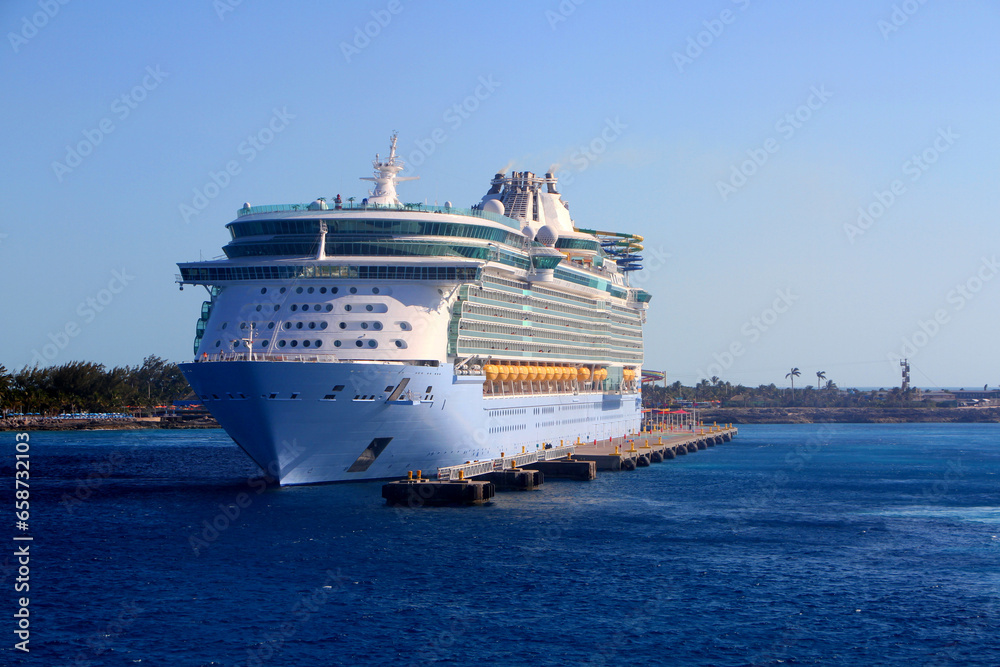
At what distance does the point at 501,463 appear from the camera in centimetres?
6238

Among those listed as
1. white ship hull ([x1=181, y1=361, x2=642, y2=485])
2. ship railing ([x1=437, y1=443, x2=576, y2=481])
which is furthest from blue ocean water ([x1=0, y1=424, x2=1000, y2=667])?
ship railing ([x1=437, y1=443, x2=576, y2=481])

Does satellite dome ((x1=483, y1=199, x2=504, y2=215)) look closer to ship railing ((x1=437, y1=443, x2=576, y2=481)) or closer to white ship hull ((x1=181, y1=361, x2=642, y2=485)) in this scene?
ship railing ((x1=437, y1=443, x2=576, y2=481))

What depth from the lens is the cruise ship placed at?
165 feet

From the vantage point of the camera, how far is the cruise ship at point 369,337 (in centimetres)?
5028

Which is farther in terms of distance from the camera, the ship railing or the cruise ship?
the ship railing

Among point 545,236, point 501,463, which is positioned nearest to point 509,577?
point 501,463

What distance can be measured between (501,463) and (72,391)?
113 meters

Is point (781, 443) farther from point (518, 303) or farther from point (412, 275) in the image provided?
point (412, 275)

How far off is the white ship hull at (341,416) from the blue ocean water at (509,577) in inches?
73.8

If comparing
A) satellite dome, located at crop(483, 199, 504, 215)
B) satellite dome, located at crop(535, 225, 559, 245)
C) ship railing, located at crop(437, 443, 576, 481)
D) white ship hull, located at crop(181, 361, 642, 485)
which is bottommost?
ship railing, located at crop(437, 443, 576, 481)

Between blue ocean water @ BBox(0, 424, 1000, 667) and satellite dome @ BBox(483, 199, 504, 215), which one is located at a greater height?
satellite dome @ BBox(483, 199, 504, 215)

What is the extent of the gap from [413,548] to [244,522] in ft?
29.6

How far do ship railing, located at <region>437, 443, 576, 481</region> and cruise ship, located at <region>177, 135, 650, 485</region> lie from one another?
79cm

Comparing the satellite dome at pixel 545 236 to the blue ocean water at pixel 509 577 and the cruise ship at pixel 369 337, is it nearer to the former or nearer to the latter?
the cruise ship at pixel 369 337
